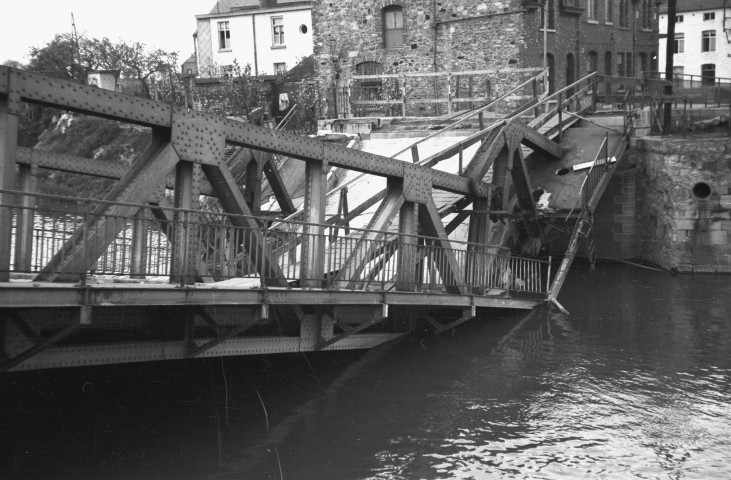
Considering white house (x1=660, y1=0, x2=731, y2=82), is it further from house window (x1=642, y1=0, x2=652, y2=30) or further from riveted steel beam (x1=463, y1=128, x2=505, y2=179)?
riveted steel beam (x1=463, y1=128, x2=505, y2=179)

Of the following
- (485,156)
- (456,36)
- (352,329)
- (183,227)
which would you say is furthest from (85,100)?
(456,36)

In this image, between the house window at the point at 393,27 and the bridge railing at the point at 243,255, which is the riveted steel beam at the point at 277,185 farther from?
the house window at the point at 393,27

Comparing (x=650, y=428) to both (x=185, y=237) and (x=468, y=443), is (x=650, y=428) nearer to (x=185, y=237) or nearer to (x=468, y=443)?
(x=468, y=443)

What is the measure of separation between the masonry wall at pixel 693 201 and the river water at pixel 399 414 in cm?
691

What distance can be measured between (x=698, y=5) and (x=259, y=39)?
108 ft

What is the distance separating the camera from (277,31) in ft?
193

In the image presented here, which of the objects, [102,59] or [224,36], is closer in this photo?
[102,59]

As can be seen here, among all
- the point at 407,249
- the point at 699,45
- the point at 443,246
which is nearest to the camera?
the point at 407,249

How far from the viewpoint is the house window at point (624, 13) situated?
44688 millimetres

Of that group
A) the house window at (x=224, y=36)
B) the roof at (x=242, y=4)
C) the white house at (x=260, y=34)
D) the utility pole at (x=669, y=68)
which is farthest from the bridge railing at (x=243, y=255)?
the house window at (x=224, y=36)

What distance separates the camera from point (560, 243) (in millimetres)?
26297

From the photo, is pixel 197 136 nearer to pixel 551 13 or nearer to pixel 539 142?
pixel 539 142

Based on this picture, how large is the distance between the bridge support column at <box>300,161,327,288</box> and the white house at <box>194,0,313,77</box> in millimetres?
44555

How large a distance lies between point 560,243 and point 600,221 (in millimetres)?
1235
